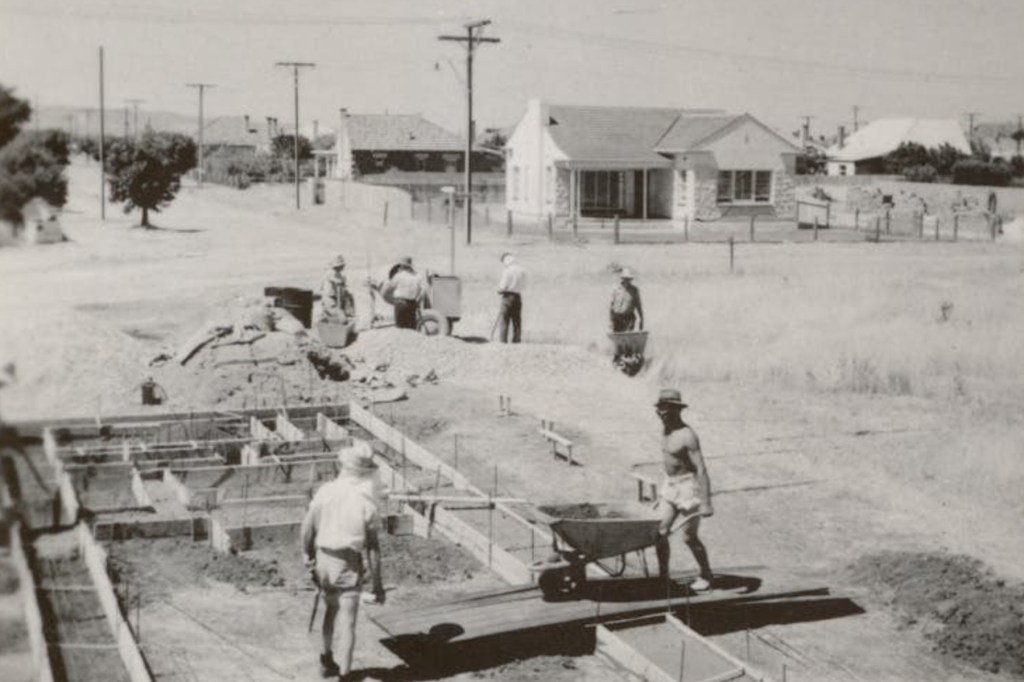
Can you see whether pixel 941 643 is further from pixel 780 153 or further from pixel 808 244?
pixel 780 153

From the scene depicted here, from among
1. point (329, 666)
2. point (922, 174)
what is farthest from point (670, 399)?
point (922, 174)

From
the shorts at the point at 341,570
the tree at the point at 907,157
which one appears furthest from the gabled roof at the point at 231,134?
the shorts at the point at 341,570

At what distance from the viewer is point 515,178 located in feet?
156

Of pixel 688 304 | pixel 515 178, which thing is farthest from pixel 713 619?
pixel 515 178

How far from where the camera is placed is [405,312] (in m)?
20.1

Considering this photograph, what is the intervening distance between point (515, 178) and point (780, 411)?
104 ft

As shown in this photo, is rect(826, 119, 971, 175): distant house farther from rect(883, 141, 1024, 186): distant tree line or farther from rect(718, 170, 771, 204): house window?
rect(718, 170, 771, 204): house window

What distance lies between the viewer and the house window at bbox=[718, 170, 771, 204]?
4369cm

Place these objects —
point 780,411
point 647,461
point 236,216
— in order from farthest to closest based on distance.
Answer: point 236,216 < point 780,411 < point 647,461

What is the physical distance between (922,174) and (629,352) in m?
47.3

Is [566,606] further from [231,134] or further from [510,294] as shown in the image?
[231,134]

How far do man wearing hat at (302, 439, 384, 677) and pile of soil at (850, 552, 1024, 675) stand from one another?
4.00 m

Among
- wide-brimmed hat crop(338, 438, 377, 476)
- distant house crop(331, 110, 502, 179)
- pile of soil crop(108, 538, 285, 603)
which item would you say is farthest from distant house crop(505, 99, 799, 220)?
wide-brimmed hat crop(338, 438, 377, 476)

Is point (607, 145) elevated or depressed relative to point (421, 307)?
elevated
